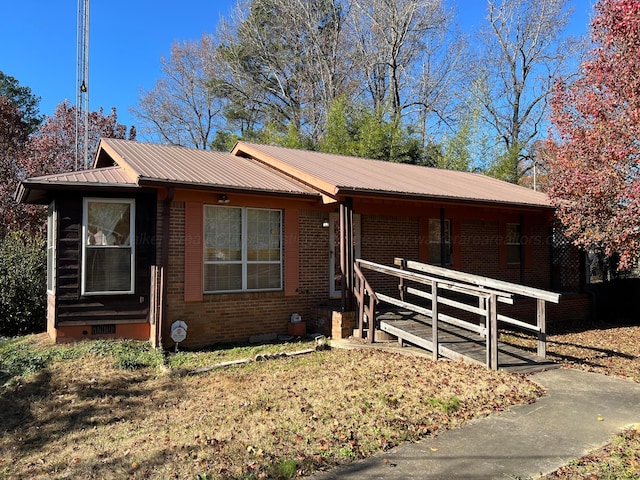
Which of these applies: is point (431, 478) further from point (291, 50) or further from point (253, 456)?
point (291, 50)

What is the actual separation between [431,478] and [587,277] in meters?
13.0

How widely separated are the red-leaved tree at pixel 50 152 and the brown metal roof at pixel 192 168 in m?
6.52

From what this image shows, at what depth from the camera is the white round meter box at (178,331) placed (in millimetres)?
8219

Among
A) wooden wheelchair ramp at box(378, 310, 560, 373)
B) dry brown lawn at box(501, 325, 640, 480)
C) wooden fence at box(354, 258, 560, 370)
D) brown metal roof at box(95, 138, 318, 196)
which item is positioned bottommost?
dry brown lawn at box(501, 325, 640, 480)

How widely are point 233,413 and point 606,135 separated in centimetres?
824

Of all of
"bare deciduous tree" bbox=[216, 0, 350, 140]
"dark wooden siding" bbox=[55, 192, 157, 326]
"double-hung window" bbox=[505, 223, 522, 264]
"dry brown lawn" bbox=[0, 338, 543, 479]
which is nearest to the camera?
"dry brown lawn" bbox=[0, 338, 543, 479]

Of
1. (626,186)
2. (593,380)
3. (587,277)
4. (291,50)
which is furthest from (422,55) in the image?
(593,380)

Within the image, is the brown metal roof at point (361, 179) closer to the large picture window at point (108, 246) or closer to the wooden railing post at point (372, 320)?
the wooden railing post at point (372, 320)

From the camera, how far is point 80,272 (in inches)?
328

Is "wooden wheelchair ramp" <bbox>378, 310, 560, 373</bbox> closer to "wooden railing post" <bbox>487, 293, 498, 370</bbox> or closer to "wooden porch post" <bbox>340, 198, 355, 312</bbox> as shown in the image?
"wooden railing post" <bbox>487, 293, 498, 370</bbox>

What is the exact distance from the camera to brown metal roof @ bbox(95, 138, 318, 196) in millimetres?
8430

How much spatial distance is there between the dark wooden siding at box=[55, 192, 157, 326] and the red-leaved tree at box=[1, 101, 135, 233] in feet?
32.5

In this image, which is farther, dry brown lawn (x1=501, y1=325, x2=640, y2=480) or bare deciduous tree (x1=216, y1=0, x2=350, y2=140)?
bare deciduous tree (x1=216, y1=0, x2=350, y2=140)

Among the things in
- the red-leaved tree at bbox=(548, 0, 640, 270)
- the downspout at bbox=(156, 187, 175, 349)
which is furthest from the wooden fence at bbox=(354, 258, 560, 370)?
the downspout at bbox=(156, 187, 175, 349)
